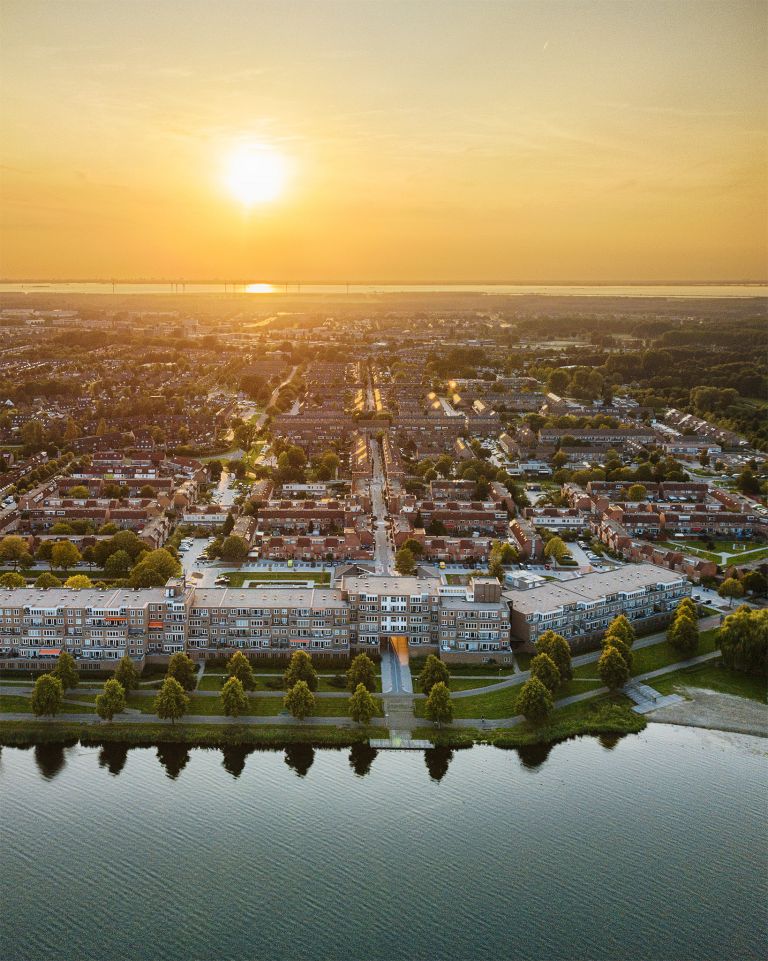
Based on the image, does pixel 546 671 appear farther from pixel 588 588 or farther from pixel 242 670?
pixel 242 670

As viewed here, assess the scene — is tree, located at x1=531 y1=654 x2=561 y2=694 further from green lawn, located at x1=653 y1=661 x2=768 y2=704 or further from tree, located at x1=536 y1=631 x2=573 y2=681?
green lawn, located at x1=653 y1=661 x2=768 y2=704

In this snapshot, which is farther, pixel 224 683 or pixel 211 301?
pixel 211 301

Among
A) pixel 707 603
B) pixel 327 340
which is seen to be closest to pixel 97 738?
pixel 707 603

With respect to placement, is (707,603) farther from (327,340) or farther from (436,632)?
(327,340)

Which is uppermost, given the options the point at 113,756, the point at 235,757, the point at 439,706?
the point at 439,706

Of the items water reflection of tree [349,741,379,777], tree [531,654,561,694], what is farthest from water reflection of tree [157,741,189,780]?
tree [531,654,561,694]

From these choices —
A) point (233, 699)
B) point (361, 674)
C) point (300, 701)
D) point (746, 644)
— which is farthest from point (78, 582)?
point (746, 644)

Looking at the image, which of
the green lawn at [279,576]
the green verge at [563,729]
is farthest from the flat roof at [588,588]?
the green lawn at [279,576]
